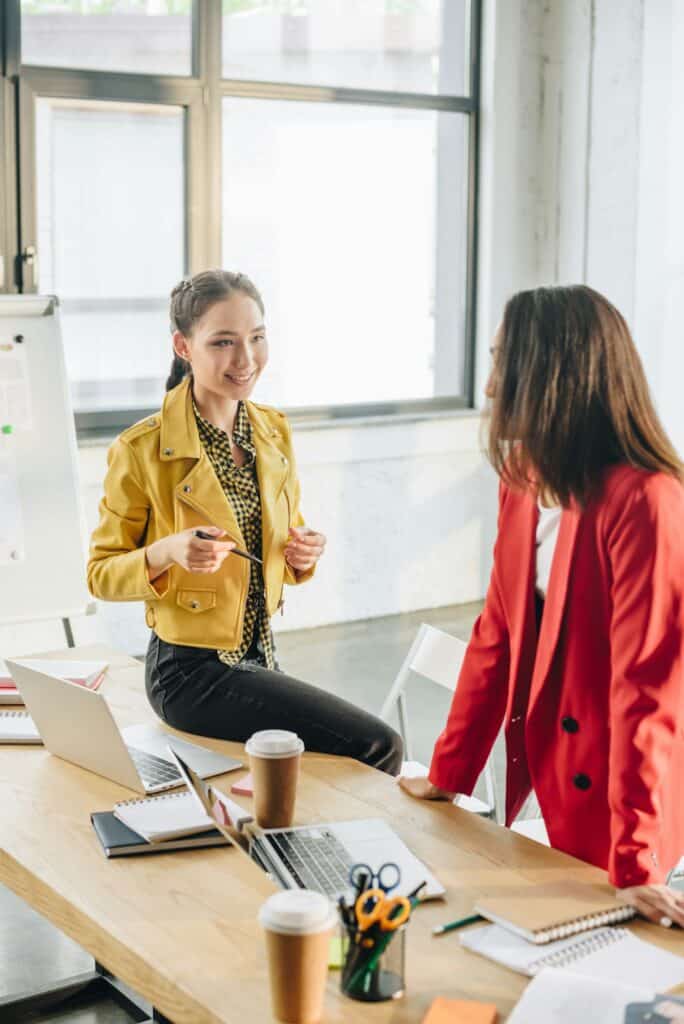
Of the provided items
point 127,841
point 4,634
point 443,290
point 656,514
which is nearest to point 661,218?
point 443,290

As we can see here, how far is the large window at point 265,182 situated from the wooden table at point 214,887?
3451 millimetres

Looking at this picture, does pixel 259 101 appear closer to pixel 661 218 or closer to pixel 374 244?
pixel 374 244

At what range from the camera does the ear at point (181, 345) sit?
2.79 metres

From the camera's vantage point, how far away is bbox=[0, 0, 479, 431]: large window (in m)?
5.35

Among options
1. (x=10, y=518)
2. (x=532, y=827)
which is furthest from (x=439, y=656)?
(x=10, y=518)

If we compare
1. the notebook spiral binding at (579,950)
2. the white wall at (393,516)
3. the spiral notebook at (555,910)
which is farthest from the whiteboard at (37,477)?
the notebook spiral binding at (579,950)

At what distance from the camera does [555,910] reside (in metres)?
1.71

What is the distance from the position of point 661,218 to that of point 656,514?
4396mm

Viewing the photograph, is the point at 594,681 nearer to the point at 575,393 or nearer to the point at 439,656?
the point at 575,393

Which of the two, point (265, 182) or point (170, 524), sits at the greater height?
point (265, 182)

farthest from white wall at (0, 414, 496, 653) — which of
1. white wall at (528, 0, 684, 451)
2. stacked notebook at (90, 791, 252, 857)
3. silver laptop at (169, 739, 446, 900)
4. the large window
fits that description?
silver laptop at (169, 739, 446, 900)

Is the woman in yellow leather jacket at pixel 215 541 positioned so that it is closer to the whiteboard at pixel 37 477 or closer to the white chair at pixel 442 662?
the white chair at pixel 442 662

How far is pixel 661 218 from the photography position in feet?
19.8

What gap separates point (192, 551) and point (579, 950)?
3.55 feet
